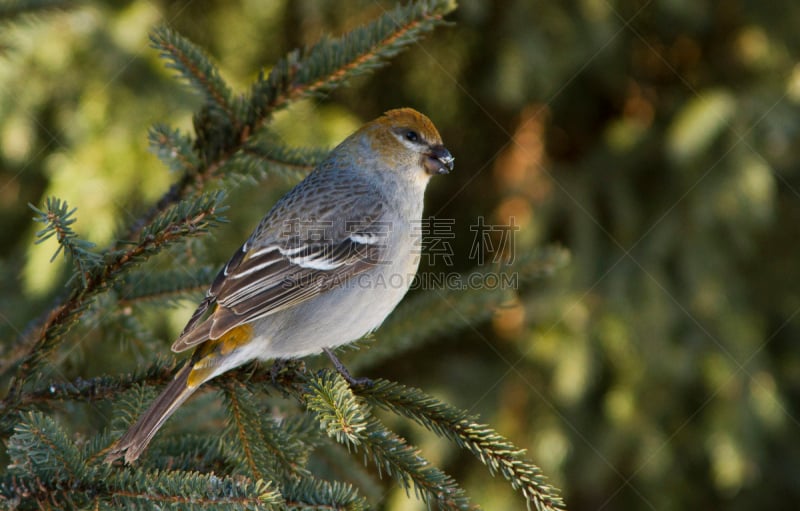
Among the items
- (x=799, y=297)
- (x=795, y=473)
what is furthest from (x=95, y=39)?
(x=795, y=473)

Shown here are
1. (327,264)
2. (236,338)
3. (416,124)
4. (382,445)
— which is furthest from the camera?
(416,124)

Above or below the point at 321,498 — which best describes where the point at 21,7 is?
above

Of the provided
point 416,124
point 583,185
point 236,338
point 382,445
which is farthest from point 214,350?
point 583,185

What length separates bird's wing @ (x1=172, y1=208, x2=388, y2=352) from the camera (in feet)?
8.01

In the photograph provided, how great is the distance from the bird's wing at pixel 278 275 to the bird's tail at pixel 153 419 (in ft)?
0.84

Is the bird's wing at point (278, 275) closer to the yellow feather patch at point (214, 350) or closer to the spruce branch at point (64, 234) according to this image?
the yellow feather patch at point (214, 350)

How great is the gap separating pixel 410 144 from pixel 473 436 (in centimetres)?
169

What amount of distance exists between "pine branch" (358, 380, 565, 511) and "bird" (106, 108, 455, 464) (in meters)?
0.24

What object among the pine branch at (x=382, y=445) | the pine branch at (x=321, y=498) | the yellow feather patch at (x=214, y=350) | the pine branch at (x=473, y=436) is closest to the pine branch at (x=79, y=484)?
the pine branch at (x=321, y=498)

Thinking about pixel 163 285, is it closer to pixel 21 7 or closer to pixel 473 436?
pixel 21 7

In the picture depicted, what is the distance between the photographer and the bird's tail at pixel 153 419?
177 centimetres

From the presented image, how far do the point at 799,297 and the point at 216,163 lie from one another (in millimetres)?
4106

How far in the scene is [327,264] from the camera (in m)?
2.82

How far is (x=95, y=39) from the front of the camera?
13.0 feet
